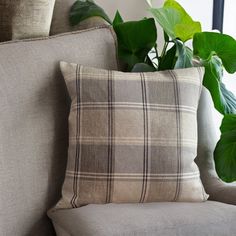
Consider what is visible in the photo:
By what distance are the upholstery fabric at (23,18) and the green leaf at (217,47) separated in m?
0.51

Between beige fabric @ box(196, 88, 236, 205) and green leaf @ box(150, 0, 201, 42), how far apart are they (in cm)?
21

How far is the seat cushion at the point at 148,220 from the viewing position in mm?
1154

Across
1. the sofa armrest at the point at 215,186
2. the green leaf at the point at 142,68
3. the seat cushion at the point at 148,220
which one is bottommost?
the sofa armrest at the point at 215,186

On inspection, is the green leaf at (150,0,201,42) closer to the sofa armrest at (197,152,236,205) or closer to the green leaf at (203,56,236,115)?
the green leaf at (203,56,236,115)

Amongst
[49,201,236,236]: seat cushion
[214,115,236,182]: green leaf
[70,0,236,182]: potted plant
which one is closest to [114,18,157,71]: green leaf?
[70,0,236,182]: potted plant

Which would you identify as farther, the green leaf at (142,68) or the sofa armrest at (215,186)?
the green leaf at (142,68)

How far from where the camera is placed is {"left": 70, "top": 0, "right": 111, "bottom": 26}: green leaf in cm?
165

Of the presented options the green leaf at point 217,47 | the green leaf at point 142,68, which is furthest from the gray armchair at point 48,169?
the green leaf at point 217,47

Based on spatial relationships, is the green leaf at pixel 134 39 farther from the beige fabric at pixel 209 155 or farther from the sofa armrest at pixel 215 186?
the sofa armrest at pixel 215 186

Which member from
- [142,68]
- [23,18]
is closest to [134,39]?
[142,68]

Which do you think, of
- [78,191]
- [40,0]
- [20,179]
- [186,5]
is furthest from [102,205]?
[186,5]

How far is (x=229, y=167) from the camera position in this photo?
147 centimetres

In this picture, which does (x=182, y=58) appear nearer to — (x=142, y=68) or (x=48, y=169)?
(x=142, y=68)

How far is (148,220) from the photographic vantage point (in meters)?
1.19
